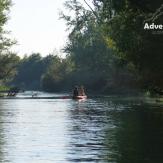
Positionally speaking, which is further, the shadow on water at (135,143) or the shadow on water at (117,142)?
the shadow on water at (117,142)

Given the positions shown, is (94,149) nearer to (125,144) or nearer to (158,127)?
(125,144)

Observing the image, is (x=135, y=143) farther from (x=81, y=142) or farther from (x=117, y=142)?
(x=81, y=142)

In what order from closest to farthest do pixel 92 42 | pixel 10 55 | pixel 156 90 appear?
pixel 156 90 < pixel 10 55 < pixel 92 42

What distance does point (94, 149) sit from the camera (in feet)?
84.3

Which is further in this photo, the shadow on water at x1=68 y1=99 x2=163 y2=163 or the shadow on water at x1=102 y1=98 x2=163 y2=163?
the shadow on water at x1=68 y1=99 x2=163 y2=163

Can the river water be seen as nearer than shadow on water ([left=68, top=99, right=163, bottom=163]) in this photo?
Yes

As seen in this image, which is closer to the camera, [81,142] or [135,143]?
[135,143]

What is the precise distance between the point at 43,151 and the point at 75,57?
133m

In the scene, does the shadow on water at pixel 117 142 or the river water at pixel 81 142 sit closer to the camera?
the river water at pixel 81 142

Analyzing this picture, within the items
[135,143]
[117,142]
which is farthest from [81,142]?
[135,143]

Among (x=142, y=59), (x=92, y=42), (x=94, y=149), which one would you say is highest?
(x=92, y=42)

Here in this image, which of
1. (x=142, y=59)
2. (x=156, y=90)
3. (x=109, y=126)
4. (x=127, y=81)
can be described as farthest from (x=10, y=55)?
(x=109, y=126)

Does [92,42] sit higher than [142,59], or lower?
higher

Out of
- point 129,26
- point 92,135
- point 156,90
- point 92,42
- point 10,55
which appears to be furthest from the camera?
point 92,42
